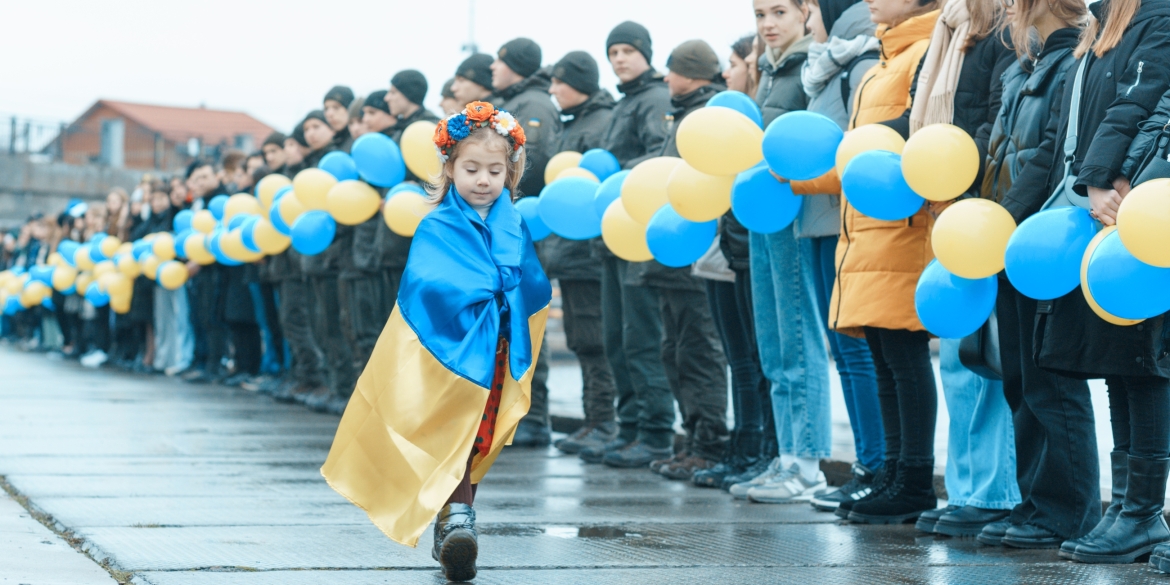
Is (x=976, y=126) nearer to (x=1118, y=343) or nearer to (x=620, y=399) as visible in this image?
(x=1118, y=343)

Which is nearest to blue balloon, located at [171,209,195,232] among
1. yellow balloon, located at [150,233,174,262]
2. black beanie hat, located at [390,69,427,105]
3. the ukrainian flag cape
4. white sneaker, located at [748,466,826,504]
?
yellow balloon, located at [150,233,174,262]

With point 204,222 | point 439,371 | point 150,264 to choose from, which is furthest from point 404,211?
point 150,264

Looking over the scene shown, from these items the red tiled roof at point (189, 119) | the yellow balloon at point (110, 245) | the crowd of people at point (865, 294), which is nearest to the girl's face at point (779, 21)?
the crowd of people at point (865, 294)

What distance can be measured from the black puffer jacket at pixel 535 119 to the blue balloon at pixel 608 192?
1363 mm

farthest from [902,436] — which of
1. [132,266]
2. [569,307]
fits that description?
[132,266]

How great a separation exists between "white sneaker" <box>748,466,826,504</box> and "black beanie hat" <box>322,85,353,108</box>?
5768 mm

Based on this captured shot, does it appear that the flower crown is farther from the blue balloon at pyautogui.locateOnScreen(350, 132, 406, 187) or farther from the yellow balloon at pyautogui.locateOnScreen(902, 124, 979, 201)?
the blue balloon at pyautogui.locateOnScreen(350, 132, 406, 187)

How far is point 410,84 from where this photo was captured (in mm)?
9383

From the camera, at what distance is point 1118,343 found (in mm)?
4180

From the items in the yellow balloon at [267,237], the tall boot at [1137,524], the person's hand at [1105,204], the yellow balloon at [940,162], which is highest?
the yellow balloon at [940,162]

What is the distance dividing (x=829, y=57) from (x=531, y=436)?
12.1 feet

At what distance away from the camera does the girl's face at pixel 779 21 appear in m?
6.09

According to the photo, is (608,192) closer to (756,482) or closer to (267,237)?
(756,482)

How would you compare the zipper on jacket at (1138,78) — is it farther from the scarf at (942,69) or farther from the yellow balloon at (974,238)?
the scarf at (942,69)
